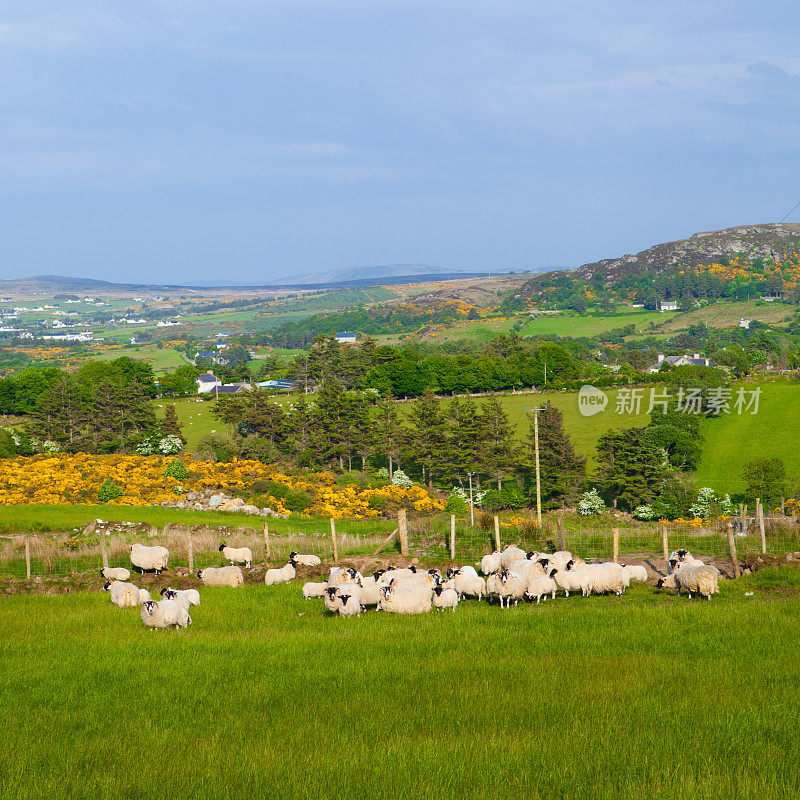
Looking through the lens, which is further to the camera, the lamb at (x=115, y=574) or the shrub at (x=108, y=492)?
the shrub at (x=108, y=492)

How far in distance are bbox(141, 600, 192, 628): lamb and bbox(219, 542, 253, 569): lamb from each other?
8.44m

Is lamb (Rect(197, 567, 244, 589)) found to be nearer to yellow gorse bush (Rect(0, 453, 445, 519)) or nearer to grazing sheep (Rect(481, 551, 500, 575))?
grazing sheep (Rect(481, 551, 500, 575))

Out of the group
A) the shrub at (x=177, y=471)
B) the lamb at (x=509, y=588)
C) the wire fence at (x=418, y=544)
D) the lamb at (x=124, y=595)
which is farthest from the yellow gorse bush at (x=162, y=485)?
the lamb at (x=509, y=588)

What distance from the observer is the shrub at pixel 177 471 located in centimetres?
5515

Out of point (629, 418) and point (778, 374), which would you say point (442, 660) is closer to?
point (629, 418)

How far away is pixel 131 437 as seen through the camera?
278 feet

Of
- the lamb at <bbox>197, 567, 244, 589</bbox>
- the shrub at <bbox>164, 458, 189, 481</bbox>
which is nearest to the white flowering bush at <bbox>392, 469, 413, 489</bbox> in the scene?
the shrub at <bbox>164, 458, 189, 481</bbox>

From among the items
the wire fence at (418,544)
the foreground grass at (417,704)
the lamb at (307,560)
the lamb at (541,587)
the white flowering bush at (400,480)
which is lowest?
the white flowering bush at (400,480)

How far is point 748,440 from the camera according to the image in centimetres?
8069

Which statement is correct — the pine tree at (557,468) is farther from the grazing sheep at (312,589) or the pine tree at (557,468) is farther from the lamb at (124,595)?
the lamb at (124,595)

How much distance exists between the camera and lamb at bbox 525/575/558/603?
681 inches

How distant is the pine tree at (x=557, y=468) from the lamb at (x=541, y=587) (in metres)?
46.1

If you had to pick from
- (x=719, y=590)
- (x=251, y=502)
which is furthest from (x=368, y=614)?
(x=251, y=502)

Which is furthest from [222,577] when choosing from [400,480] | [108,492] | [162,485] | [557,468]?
[557,468]
